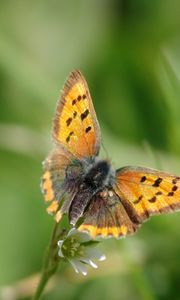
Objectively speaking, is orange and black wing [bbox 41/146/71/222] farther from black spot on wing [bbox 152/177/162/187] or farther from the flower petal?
black spot on wing [bbox 152/177/162/187]

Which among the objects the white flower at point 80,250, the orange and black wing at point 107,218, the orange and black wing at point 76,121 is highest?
the orange and black wing at point 76,121

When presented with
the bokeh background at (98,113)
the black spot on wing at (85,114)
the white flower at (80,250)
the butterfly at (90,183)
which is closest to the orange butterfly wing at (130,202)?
the butterfly at (90,183)

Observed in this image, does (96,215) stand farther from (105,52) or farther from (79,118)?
(105,52)

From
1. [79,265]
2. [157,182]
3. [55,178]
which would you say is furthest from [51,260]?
[157,182]

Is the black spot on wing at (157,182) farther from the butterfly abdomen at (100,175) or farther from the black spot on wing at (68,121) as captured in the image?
the black spot on wing at (68,121)

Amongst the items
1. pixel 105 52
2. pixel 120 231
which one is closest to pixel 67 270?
pixel 120 231

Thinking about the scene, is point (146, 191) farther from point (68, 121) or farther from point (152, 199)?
point (68, 121)
